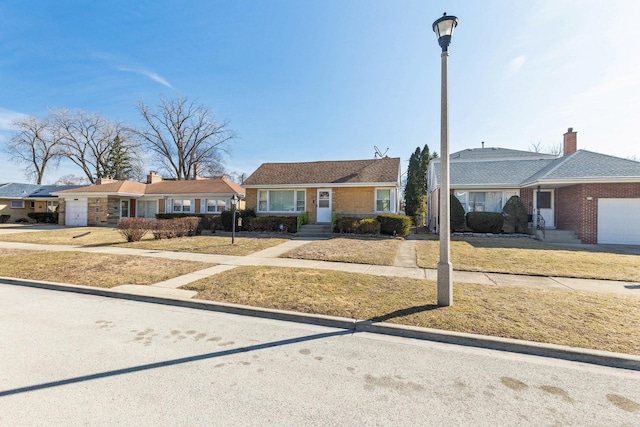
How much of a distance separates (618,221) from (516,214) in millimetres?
4075

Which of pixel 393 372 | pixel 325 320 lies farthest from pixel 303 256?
pixel 393 372

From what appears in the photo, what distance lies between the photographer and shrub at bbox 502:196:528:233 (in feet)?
53.0

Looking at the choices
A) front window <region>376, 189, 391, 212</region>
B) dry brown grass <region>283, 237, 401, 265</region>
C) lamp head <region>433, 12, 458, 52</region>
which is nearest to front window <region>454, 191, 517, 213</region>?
front window <region>376, 189, 391, 212</region>

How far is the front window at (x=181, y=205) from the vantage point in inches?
976

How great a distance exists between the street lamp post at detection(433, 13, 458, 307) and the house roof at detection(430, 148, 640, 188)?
1290 centimetres

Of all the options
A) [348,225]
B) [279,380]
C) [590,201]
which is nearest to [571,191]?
[590,201]

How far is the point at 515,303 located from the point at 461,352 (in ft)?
7.46

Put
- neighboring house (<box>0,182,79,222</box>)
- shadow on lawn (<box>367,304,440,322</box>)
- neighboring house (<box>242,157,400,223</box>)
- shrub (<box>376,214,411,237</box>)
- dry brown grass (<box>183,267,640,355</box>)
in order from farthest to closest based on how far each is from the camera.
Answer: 1. neighboring house (<box>0,182,79,222</box>)
2. neighboring house (<box>242,157,400,223</box>)
3. shrub (<box>376,214,411,237</box>)
4. shadow on lawn (<box>367,304,440,322</box>)
5. dry brown grass (<box>183,267,640,355</box>)

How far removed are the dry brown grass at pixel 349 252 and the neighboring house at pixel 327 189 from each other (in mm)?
5160

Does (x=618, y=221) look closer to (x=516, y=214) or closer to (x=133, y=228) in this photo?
(x=516, y=214)

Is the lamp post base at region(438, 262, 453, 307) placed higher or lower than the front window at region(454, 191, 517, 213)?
lower

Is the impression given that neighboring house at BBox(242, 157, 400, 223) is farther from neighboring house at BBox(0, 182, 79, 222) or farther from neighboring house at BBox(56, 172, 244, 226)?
neighboring house at BBox(0, 182, 79, 222)

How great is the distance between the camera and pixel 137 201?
2670 cm

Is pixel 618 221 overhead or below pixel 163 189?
below
